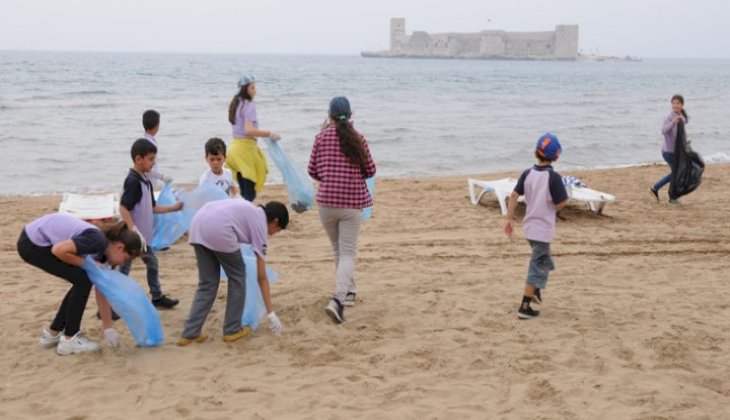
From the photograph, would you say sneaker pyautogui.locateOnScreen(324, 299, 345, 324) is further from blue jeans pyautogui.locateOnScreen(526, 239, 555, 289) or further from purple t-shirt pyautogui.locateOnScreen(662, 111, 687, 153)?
purple t-shirt pyautogui.locateOnScreen(662, 111, 687, 153)

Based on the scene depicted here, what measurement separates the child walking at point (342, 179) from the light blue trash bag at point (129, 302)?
1.25m

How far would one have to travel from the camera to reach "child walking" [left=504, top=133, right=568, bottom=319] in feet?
16.8

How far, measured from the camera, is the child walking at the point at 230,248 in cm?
462

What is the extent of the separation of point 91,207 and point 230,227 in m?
4.57

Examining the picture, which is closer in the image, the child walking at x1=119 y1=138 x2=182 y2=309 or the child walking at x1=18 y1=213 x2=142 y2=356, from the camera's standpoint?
the child walking at x1=18 y1=213 x2=142 y2=356

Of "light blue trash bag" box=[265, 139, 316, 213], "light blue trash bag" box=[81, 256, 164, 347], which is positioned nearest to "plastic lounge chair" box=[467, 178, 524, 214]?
"light blue trash bag" box=[265, 139, 316, 213]

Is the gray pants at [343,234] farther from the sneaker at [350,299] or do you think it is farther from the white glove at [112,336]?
the white glove at [112,336]

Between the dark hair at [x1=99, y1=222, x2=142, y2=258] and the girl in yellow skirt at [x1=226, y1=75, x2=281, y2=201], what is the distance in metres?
2.80

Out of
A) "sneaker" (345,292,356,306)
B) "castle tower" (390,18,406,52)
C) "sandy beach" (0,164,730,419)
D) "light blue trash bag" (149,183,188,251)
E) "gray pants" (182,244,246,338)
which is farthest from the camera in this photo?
"castle tower" (390,18,406,52)

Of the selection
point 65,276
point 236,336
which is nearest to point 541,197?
point 236,336

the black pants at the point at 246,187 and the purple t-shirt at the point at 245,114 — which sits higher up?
the purple t-shirt at the point at 245,114

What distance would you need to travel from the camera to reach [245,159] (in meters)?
7.40

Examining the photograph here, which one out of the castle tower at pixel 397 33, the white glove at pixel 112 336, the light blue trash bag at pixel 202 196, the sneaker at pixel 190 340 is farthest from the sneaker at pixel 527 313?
the castle tower at pixel 397 33

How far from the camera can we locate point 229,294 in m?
4.94
